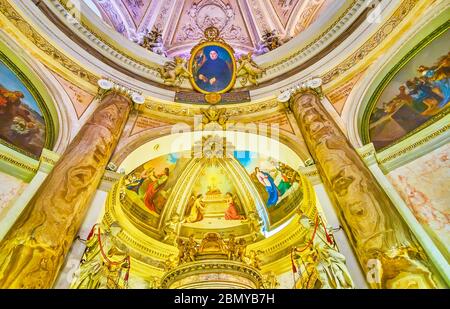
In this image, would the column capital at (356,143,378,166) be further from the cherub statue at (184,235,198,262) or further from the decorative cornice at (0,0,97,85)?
the decorative cornice at (0,0,97,85)

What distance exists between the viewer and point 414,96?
20.8 ft

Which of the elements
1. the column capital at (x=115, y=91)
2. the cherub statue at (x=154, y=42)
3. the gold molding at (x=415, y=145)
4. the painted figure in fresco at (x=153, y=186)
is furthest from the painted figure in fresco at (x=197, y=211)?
the gold molding at (x=415, y=145)

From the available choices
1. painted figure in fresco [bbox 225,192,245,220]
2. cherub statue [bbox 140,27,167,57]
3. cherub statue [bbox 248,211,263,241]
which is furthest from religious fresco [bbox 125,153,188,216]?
cherub statue [bbox 140,27,167,57]

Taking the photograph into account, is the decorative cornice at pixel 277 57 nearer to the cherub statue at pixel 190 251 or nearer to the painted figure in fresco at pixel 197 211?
the painted figure in fresco at pixel 197 211

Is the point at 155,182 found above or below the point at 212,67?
below

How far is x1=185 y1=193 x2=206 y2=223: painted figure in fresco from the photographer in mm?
10164

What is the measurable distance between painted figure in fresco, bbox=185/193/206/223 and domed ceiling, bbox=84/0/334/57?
19.6ft

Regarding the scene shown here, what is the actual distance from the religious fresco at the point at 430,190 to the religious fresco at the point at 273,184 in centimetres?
350

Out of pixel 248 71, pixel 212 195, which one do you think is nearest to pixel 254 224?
pixel 212 195

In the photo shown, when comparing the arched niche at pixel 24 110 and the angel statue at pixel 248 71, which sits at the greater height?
the angel statue at pixel 248 71

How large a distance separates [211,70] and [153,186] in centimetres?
415

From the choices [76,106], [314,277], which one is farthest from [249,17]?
[314,277]

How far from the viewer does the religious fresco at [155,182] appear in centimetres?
907

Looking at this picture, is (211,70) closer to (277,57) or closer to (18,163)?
(277,57)
